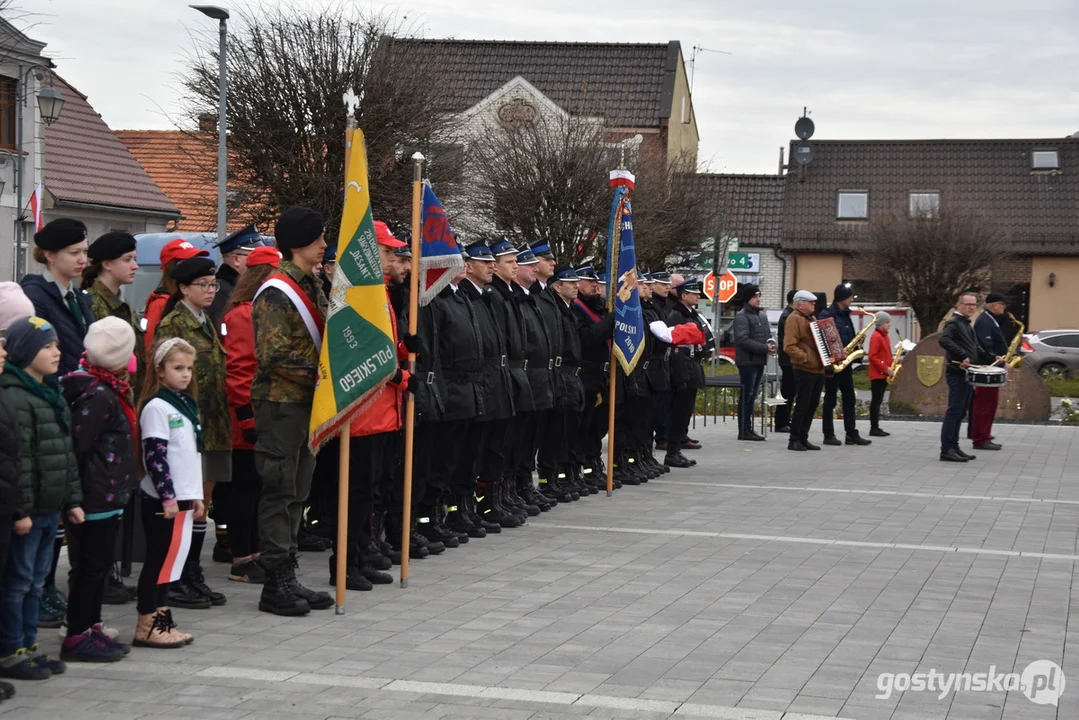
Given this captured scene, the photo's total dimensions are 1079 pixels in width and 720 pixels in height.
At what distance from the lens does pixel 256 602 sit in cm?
789

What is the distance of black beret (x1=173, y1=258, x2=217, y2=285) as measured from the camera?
7695 mm

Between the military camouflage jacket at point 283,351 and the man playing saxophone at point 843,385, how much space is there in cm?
1223

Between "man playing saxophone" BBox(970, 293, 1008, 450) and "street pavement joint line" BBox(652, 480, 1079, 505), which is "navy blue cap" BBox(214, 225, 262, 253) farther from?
"man playing saxophone" BBox(970, 293, 1008, 450)

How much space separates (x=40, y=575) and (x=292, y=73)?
20022mm

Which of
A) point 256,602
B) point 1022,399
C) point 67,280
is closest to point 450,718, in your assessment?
point 256,602

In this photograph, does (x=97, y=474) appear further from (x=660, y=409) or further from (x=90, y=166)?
(x=90, y=166)

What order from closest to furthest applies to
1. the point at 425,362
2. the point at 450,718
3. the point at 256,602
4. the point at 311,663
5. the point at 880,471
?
the point at 450,718 → the point at 311,663 → the point at 256,602 → the point at 425,362 → the point at 880,471

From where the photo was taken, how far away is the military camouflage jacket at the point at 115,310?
24.7 ft

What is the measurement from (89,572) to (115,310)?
1.78m

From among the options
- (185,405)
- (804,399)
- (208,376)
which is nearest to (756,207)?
(804,399)

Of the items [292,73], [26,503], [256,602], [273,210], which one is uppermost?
[292,73]

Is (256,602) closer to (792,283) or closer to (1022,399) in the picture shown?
(1022,399)

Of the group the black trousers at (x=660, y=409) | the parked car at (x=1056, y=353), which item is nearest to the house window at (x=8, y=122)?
the black trousers at (x=660, y=409)

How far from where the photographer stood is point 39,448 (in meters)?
6.04
